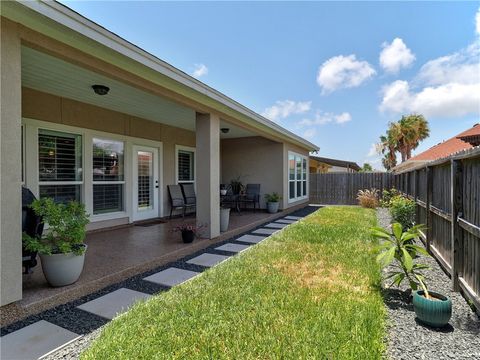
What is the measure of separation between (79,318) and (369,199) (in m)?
12.0

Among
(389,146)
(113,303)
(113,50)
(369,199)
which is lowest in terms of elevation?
(113,303)

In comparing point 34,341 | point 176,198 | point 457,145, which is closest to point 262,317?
point 34,341

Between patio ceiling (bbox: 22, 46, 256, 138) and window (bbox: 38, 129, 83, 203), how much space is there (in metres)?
→ 0.84

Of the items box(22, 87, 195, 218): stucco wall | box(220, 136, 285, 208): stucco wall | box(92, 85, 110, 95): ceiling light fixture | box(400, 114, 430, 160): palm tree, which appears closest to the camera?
box(92, 85, 110, 95): ceiling light fixture

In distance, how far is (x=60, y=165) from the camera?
5.30m

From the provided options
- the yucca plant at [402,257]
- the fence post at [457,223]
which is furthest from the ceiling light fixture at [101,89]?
the fence post at [457,223]

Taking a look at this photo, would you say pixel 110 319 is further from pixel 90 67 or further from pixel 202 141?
pixel 202 141

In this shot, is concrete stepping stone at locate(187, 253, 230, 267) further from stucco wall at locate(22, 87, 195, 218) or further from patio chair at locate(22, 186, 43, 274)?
stucco wall at locate(22, 87, 195, 218)

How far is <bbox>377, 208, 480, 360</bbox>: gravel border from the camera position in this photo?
1990mm

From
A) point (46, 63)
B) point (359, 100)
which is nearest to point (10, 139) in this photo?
point (46, 63)

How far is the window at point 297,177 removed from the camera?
35.5ft

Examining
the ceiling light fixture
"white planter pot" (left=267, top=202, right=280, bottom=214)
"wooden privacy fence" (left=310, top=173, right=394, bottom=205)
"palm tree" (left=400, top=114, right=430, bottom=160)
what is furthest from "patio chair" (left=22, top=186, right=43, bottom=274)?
"palm tree" (left=400, top=114, right=430, bottom=160)

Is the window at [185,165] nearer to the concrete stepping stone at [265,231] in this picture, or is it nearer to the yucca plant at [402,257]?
the concrete stepping stone at [265,231]

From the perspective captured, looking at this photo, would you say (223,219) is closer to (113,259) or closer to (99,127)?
(113,259)
